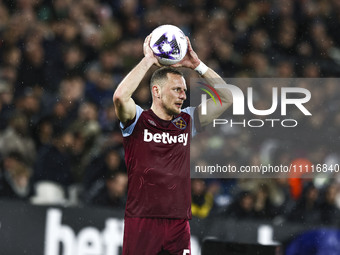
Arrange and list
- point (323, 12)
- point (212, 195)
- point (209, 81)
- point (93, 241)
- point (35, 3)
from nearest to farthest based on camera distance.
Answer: point (209, 81) < point (93, 241) < point (212, 195) < point (35, 3) < point (323, 12)

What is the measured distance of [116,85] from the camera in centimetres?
763

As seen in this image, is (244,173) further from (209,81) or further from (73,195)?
(209,81)

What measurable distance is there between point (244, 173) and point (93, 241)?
2.00m

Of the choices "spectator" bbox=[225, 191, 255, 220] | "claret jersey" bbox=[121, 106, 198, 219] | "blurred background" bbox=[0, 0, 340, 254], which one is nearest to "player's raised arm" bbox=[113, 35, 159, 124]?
"claret jersey" bbox=[121, 106, 198, 219]

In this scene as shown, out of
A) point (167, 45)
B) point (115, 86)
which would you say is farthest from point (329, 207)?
point (167, 45)

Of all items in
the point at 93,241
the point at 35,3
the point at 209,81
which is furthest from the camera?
the point at 35,3

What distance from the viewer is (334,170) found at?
762 cm

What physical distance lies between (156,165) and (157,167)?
0.6 inches

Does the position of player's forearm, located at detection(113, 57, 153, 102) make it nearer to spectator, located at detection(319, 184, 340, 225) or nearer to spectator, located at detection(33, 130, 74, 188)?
spectator, located at detection(33, 130, 74, 188)

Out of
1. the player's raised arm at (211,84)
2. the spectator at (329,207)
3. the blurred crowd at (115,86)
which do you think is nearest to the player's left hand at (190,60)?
the player's raised arm at (211,84)

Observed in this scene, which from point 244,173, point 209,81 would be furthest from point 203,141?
point 209,81

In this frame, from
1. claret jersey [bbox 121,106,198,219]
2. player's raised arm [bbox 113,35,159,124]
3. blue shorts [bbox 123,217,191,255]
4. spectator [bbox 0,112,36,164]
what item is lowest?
blue shorts [bbox 123,217,191,255]

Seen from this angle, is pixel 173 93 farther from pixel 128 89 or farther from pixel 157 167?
pixel 157 167

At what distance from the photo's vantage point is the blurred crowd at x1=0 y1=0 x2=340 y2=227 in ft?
21.8
